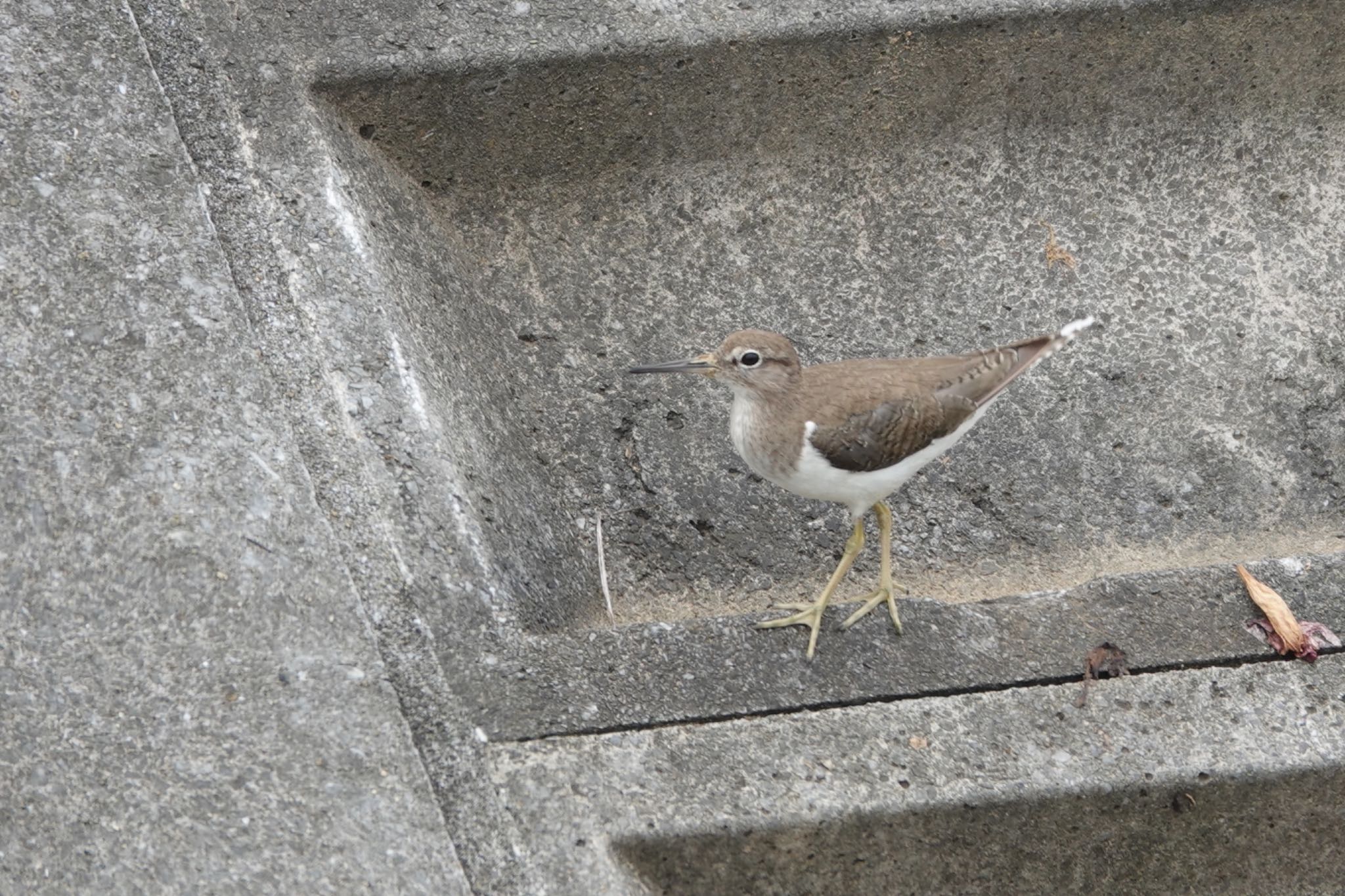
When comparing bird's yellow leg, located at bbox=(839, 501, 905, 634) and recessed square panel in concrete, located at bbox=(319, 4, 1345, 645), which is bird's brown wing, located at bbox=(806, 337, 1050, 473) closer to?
bird's yellow leg, located at bbox=(839, 501, 905, 634)

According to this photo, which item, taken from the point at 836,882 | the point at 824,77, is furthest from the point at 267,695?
the point at 824,77

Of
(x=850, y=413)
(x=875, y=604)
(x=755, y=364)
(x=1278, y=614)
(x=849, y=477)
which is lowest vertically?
(x=1278, y=614)

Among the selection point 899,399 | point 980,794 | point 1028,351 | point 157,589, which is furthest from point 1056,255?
point 157,589

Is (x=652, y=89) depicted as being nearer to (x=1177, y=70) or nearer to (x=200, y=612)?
(x=1177, y=70)

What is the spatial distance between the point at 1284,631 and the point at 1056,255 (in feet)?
5.52

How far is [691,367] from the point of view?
11.7 feet

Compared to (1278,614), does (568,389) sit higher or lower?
higher

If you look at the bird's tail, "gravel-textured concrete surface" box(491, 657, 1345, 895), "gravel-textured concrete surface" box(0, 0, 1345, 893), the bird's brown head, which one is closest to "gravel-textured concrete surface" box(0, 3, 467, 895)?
"gravel-textured concrete surface" box(0, 0, 1345, 893)

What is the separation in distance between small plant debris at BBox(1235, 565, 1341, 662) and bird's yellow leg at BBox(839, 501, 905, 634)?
2.58ft

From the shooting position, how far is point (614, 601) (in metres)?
3.68

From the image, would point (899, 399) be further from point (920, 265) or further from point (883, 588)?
point (920, 265)

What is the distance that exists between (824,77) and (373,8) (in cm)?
135

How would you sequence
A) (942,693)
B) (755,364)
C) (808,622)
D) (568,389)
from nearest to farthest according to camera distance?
(942,693), (808,622), (755,364), (568,389)

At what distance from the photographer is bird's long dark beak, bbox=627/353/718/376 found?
139 inches
